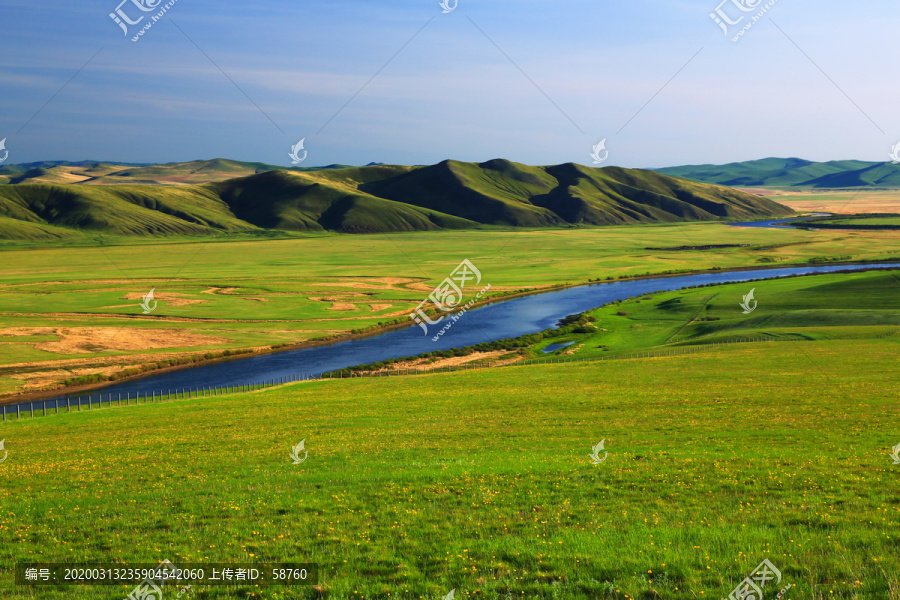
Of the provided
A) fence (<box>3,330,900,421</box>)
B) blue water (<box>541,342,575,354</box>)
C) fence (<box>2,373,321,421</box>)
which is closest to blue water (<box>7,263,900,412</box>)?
fence (<box>2,373,321,421</box>)

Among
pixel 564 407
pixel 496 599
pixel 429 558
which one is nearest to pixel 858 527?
pixel 496 599

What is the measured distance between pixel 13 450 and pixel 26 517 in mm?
12659

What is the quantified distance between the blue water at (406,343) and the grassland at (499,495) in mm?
27124

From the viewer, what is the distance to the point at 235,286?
378ft

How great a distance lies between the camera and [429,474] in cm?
1783

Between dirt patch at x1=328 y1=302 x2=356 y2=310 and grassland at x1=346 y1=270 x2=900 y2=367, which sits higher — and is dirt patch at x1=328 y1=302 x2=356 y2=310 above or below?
above

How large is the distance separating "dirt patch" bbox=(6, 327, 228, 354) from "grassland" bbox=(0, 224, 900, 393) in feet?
0.43

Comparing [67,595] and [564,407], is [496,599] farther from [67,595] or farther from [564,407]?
[564,407]

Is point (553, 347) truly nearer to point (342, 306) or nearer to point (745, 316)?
point (745, 316)

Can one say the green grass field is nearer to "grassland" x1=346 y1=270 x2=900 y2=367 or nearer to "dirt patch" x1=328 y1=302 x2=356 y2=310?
"grassland" x1=346 y1=270 x2=900 y2=367

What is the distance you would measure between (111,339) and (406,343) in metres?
36.0

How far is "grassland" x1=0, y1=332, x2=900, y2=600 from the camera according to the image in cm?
1073

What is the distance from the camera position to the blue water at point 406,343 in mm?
58781

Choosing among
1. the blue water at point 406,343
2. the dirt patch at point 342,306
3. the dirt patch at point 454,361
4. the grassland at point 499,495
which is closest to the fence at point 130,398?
the blue water at point 406,343
